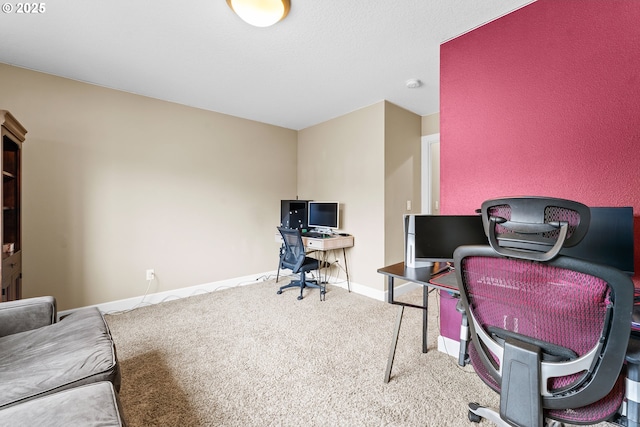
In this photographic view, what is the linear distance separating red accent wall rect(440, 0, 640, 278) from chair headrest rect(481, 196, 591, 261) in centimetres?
93

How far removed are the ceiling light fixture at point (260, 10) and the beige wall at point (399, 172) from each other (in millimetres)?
1916

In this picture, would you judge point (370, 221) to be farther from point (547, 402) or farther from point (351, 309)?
point (547, 402)

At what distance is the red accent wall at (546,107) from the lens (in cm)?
137

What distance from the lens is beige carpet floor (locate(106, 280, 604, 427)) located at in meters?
1.45

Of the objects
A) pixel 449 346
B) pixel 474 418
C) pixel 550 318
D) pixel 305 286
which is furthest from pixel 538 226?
pixel 305 286

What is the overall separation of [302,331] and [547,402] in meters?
1.84

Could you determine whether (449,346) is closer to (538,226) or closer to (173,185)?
(538,226)

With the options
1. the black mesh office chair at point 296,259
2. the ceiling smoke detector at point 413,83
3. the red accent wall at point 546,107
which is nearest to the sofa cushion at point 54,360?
the black mesh office chair at point 296,259

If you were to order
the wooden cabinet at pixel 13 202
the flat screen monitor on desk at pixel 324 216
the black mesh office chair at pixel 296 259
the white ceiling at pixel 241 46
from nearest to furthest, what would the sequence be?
the white ceiling at pixel 241 46
the wooden cabinet at pixel 13 202
the black mesh office chair at pixel 296 259
the flat screen monitor on desk at pixel 324 216

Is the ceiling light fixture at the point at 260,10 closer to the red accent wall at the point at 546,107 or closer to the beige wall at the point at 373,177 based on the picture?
the red accent wall at the point at 546,107

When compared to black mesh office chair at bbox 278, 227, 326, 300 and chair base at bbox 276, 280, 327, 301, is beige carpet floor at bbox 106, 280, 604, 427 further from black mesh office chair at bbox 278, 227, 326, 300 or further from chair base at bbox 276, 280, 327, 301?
black mesh office chair at bbox 278, 227, 326, 300

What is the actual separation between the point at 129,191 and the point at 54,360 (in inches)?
88.3

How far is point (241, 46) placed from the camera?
83.6 inches

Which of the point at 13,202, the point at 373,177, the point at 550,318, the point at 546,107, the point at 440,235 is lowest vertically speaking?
the point at 550,318
